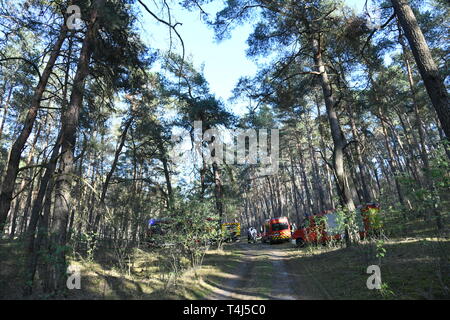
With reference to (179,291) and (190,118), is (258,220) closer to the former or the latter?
(190,118)

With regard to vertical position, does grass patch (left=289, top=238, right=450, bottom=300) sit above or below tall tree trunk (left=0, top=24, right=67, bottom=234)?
below

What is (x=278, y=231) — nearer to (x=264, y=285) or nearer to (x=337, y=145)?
(x=337, y=145)

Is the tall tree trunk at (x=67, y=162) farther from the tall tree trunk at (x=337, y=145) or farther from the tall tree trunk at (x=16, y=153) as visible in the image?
the tall tree trunk at (x=337, y=145)

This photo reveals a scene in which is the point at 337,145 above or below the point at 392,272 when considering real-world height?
above

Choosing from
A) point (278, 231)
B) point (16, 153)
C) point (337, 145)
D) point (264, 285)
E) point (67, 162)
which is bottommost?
point (264, 285)

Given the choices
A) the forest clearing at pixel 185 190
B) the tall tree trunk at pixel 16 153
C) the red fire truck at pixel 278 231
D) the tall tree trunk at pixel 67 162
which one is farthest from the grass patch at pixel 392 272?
the red fire truck at pixel 278 231

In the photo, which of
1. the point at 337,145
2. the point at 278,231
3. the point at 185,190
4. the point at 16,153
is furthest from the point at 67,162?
the point at 278,231

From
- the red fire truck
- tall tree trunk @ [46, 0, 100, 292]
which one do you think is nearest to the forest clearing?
tall tree trunk @ [46, 0, 100, 292]

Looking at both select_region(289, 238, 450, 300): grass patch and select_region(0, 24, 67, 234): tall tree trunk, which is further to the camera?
select_region(0, 24, 67, 234): tall tree trunk

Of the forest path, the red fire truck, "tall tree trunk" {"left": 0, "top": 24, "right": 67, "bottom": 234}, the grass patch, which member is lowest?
the forest path

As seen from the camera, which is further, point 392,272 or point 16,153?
point 16,153

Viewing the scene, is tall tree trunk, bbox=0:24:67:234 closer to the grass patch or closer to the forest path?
the forest path

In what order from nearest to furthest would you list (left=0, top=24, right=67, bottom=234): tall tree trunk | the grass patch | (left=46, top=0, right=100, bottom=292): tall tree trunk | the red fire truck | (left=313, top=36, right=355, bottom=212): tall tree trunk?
the grass patch → (left=46, top=0, right=100, bottom=292): tall tree trunk → (left=0, top=24, right=67, bottom=234): tall tree trunk → (left=313, top=36, right=355, bottom=212): tall tree trunk → the red fire truck
